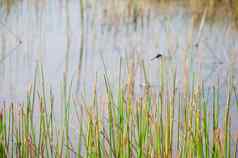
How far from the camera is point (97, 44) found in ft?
13.2

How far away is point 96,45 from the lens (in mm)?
3992

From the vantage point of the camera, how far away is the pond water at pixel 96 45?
128 inches

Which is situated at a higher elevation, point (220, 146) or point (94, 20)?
point (94, 20)

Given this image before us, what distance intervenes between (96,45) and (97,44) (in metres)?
0.03

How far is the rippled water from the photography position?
10.7ft

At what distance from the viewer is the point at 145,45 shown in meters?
3.90

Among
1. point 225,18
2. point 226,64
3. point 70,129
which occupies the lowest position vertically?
point 70,129

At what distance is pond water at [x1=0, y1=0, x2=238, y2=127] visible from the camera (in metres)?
3.25

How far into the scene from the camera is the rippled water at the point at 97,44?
3271 mm

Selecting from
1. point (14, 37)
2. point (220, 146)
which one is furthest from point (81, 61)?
point (220, 146)

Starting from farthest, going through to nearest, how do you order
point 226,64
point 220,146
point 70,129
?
point 226,64
point 70,129
point 220,146

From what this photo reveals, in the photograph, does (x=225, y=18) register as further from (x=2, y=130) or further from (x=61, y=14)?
(x=2, y=130)

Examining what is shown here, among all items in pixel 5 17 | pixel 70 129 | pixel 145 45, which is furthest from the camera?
pixel 5 17

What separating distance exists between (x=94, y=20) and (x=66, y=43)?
86 cm
